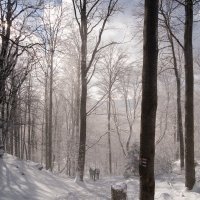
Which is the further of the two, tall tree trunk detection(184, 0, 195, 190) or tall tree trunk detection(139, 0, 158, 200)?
tall tree trunk detection(184, 0, 195, 190)

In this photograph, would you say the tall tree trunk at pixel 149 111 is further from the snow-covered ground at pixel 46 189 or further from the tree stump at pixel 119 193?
the snow-covered ground at pixel 46 189

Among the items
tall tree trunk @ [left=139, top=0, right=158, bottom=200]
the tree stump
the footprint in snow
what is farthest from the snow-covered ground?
tall tree trunk @ [left=139, top=0, right=158, bottom=200]

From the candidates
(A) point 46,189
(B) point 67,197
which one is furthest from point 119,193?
(A) point 46,189

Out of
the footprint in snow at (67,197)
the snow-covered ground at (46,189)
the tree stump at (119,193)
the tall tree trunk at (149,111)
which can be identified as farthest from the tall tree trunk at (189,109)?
the tall tree trunk at (149,111)

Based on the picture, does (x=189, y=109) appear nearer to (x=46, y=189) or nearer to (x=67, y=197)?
(x=67, y=197)

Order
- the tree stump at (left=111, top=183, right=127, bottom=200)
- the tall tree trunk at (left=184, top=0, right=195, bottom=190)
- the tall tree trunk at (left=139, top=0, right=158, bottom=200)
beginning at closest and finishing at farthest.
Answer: the tall tree trunk at (left=139, top=0, right=158, bottom=200)
the tree stump at (left=111, top=183, right=127, bottom=200)
the tall tree trunk at (left=184, top=0, right=195, bottom=190)

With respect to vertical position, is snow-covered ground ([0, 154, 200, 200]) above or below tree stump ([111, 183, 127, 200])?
below

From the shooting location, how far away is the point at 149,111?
6191 millimetres

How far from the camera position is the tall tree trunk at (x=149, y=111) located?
6180 millimetres

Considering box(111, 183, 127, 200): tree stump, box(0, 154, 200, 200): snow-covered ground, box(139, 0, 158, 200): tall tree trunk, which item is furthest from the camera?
box(0, 154, 200, 200): snow-covered ground

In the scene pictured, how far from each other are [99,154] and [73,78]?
37512mm

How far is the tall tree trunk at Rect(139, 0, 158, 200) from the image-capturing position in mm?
6180

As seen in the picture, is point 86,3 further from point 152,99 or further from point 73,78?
point 73,78

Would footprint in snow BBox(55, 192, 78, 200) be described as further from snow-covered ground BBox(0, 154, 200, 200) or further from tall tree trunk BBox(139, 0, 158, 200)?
tall tree trunk BBox(139, 0, 158, 200)
